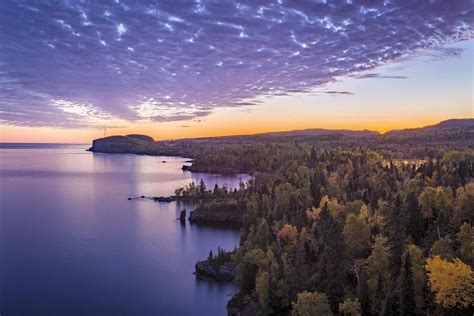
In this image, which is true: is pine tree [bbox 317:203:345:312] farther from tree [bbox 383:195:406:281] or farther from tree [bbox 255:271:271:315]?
tree [bbox 255:271:271:315]

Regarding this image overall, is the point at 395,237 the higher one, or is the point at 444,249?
the point at 395,237

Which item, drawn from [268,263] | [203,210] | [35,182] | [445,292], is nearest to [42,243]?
[203,210]

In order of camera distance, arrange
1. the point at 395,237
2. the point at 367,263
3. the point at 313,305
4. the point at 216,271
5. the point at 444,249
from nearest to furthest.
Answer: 1. the point at 313,305
2. the point at 444,249
3. the point at 395,237
4. the point at 367,263
5. the point at 216,271

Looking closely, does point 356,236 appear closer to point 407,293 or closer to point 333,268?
point 333,268

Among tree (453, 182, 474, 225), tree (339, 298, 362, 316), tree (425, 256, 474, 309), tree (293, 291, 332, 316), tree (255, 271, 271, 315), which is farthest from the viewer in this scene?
tree (453, 182, 474, 225)

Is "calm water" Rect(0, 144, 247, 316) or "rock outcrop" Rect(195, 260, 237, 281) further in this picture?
"rock outcrop" Rect(195, 260, 237, 281)

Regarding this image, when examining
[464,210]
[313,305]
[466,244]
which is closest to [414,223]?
[464,210]

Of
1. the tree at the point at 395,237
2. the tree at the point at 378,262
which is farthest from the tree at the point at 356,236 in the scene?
the tree at the point at 378,262

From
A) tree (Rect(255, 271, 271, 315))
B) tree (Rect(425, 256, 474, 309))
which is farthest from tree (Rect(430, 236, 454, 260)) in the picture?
tree (Rect(255, 271, 271, 315))
